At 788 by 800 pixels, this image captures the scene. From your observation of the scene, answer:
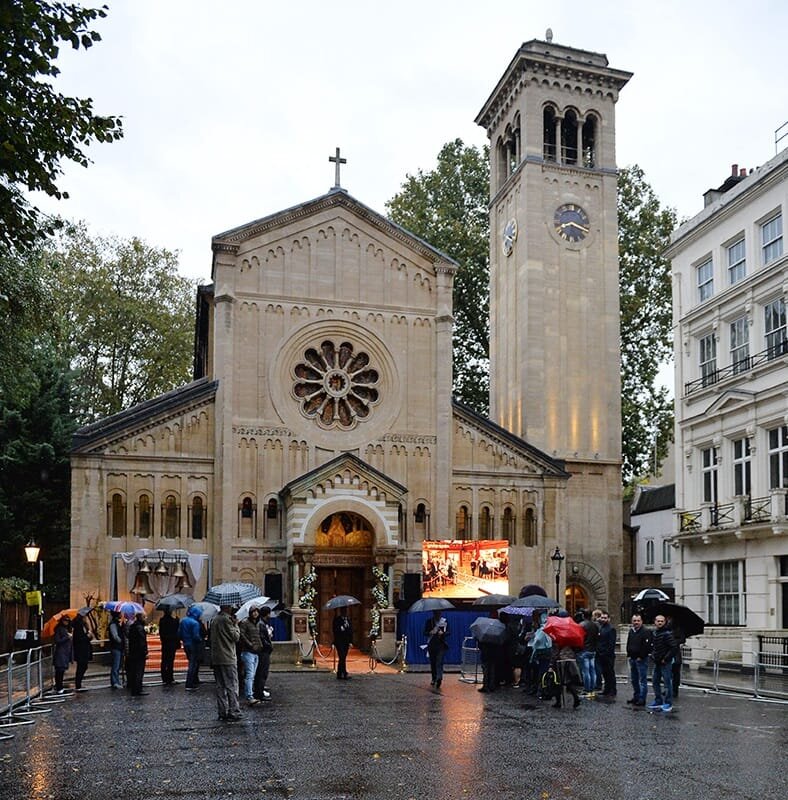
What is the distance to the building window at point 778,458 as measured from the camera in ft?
96.5

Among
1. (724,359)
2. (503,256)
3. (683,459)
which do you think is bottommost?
(683,459)

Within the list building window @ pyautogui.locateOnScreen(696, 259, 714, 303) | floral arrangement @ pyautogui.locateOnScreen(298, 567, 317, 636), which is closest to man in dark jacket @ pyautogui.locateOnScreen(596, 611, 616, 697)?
floral arrangement @ pyautogui.locateOnScreen(298, 567, 317, 636)

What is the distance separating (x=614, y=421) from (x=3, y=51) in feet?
106

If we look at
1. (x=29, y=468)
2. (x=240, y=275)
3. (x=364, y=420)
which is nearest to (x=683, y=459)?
(x=364, y=420)

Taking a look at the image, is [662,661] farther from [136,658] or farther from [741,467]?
[741,467]

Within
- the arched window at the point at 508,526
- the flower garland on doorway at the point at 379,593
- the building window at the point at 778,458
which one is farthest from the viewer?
the arched window at the point at 508,526

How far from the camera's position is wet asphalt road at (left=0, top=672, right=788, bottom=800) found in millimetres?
11367

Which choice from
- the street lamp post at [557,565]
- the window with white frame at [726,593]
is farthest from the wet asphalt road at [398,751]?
the street lamp post at [557,565]

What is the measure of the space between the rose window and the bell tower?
7.50 m

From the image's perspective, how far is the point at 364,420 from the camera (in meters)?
37.4

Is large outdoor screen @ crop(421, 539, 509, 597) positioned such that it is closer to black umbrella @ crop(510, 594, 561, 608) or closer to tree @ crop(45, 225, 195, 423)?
black umbrella @ crop(510, 594, 561, 608)

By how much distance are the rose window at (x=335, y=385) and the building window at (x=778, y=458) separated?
1322cm

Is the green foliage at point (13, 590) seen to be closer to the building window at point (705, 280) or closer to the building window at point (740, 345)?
the building window at point (740, 345)

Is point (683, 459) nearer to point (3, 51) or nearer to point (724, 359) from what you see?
point (724, 359)
